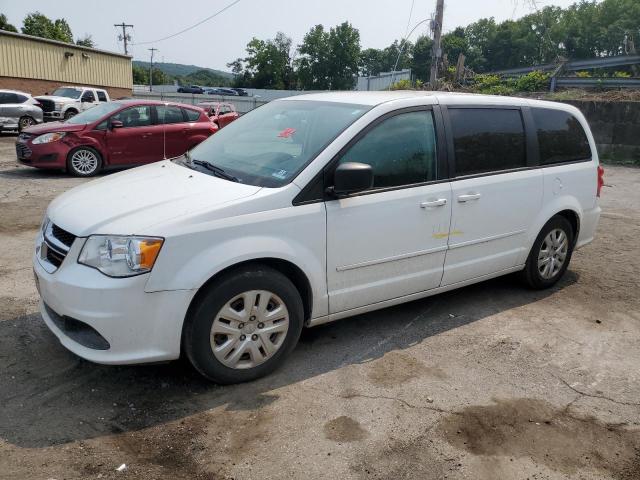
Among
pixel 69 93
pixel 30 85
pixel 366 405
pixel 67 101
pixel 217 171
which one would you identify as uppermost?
pixel 30 85

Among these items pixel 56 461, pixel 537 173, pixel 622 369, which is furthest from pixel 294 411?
pixel 537 173

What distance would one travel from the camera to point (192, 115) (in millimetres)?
12641

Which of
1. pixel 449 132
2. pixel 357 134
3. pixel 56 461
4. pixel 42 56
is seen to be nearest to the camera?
pixel 56 461

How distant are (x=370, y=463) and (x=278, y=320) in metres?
1.10

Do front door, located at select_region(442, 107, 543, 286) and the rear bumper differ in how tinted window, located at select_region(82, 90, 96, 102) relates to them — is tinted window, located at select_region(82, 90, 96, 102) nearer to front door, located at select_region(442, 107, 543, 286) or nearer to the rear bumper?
front door, located at select_region(442, 107, 543, 286)

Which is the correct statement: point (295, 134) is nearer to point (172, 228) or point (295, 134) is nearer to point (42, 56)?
point (172, 228)

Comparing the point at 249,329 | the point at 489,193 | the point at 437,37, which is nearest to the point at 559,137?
the point at 489,193

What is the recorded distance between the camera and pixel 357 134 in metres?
3.88

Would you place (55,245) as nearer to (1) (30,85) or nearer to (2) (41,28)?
(1) (30,85)

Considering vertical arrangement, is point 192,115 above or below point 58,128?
above

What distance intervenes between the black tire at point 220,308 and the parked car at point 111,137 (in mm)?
8909

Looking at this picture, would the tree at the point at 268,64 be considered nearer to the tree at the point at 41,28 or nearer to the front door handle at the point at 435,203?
the tree at the point at 41,28

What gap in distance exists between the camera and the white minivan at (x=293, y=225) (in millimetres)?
3180

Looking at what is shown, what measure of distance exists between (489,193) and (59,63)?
31.8m
